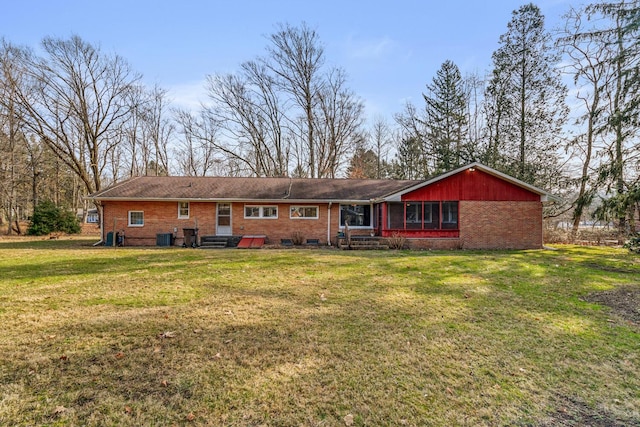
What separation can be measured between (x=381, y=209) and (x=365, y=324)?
42.5ft

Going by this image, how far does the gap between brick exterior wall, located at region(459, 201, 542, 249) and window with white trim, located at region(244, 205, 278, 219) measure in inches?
395

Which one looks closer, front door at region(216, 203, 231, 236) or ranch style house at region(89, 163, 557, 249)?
ranch style house at region(89, 163, 557, 249)

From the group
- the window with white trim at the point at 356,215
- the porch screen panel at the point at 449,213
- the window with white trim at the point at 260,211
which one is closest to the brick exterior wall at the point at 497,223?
the porch screen panel at the point at 449,213

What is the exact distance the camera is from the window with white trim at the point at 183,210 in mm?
17547

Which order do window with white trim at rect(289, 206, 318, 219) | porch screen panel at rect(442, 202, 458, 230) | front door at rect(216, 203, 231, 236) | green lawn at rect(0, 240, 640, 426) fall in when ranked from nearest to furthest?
green lawn at rect(0, 240, 640, 426)
front door at rect(216, 203, 231, 236)
window with white trim at rect(289, 206, 318, 219)
porch screen panel at rect(442, 202, 458, 230)

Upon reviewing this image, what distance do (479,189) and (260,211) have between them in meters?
11.7

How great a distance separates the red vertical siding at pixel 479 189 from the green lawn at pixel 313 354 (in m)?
8.66

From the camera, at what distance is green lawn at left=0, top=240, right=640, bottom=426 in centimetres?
278

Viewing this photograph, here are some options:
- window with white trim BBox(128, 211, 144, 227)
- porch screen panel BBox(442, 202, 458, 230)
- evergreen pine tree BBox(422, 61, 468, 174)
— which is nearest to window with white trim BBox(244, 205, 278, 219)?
window with white trim BBox(128, 211, 144, 227)

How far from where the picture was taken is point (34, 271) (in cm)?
895

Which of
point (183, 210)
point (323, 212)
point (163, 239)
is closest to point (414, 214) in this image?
point (323, 212)

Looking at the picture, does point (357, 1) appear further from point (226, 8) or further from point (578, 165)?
point (578, 165)

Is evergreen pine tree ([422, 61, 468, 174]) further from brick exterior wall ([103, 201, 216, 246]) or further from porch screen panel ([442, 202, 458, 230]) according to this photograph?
brick exterior wall ([103, 201, 216, 246])

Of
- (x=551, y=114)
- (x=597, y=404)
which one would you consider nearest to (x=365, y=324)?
(x=597, y=404)
